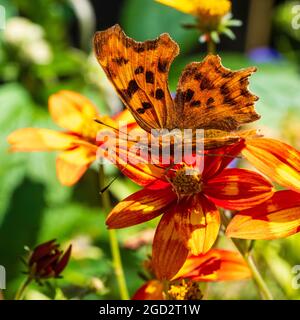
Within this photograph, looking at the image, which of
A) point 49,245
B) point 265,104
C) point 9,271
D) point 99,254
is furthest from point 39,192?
point 49,245

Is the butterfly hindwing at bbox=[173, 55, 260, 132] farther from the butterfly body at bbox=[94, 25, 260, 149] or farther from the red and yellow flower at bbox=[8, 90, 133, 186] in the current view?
the red and yellow flower at bbox=[8, 90, 133, 186]

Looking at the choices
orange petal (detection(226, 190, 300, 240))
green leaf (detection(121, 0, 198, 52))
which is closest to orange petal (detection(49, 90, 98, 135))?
orange petal (detection(226, 190, 300, 240))

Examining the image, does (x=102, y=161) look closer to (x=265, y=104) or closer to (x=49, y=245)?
(x=49, y=245)

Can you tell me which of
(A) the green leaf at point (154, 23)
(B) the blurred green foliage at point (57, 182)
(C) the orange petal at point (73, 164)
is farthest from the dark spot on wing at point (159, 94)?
(A) the green leaf at point (154, 23)

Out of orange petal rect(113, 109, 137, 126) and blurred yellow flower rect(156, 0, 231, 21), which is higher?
blurred yellow flower rect(156, 0, 231, 21)

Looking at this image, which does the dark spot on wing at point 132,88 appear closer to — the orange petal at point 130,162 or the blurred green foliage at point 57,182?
the orange petal at point 130,162

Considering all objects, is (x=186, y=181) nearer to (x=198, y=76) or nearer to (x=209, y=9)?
(x=198, y=76)
